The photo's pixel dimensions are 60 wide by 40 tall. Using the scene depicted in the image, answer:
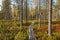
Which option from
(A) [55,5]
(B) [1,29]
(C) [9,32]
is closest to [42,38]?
(C) [9,32]

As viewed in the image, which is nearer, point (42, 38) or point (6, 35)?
point (6, 35)

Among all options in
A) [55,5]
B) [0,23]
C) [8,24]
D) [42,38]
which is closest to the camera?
[0,23]

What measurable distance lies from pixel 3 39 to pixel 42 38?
189 inches

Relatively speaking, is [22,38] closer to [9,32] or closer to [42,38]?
[9,32]

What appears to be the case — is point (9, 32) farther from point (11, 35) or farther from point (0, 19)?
point (0, 19)

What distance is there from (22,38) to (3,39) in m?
1.20

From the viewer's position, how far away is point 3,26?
12547mm

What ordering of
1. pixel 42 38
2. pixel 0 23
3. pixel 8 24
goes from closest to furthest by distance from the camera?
pixel 0 23, pixel 8 24, pixel 42 38

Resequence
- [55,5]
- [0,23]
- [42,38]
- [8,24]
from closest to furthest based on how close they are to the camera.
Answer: [0,23] < [8,24] < [42,38] < [55,5]

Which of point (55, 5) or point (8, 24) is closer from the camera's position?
point (8, 24)

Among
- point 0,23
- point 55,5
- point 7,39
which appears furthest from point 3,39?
point 55,5

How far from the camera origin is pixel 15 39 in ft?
41.5

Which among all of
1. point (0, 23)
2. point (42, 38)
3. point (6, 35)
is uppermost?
point (0, 23)

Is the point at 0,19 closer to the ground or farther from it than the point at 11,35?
farther from it
